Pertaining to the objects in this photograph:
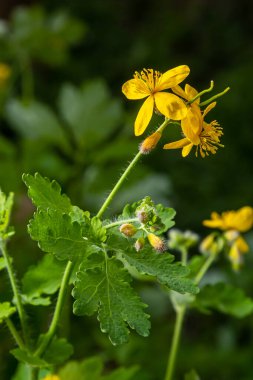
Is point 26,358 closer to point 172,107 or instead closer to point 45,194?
point 45,194

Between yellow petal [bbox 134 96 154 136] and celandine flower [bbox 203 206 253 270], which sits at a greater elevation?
yellow petal [bbox 134 96 154 136]

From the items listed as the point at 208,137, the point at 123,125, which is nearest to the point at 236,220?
the point at 208,137

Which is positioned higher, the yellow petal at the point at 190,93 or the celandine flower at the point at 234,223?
the yellow petal at the point at 190,93

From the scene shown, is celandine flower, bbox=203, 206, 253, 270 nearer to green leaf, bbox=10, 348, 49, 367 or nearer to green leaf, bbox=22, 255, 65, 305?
green leaf, bbox=22, 255, 65, 305

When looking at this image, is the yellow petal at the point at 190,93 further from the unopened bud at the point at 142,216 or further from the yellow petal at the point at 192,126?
the unopened bud at the point at 142,216

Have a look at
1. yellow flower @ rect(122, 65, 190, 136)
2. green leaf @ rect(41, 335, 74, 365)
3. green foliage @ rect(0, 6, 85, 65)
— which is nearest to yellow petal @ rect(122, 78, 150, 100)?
yellow flower @ rect(122, 65, 190, 136)

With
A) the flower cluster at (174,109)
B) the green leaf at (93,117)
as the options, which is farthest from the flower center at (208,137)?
the green leaf at (93,117)
